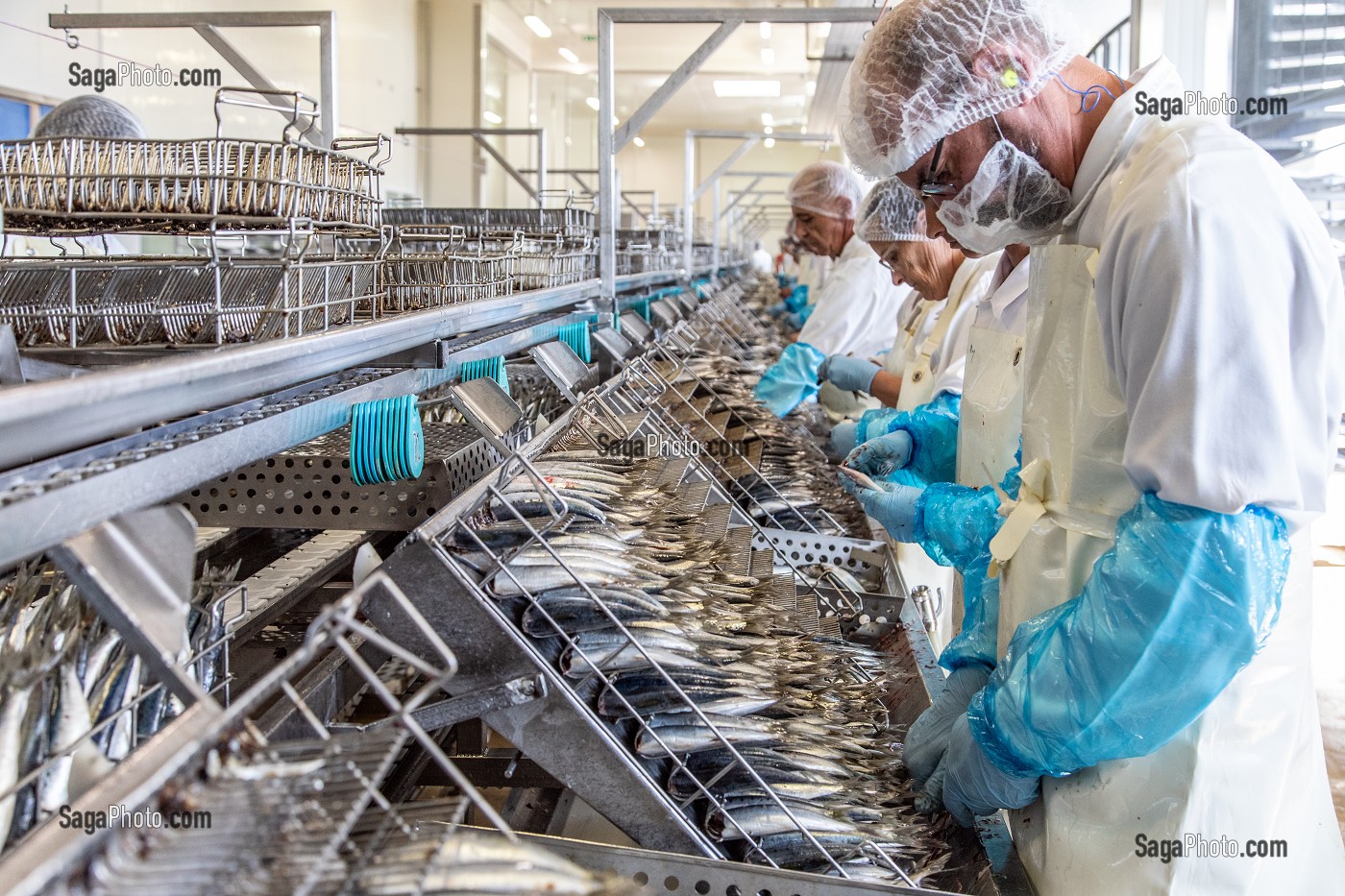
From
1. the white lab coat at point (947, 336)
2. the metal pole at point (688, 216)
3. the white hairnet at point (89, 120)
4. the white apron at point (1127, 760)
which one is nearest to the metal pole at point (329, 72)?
the white hairnet at point (89, 120)

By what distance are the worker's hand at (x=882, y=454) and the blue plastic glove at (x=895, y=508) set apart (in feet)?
1.15

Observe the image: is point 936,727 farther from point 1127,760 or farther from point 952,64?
point 952,64

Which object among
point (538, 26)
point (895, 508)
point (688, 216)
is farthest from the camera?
point (538, 26)

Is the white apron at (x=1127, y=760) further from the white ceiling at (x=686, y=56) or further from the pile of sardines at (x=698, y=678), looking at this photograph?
the white ceiling at (x=686, y=56)

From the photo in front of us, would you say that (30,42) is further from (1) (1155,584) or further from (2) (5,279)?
(1) (1155,584)

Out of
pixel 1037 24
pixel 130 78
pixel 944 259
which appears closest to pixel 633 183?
pixel 130 78

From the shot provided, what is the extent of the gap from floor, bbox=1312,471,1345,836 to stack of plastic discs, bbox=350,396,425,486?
3448 mm

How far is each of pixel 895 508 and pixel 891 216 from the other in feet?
4.26

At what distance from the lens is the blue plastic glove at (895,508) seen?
2318 mm

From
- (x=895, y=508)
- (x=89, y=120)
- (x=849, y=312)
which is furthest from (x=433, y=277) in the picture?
(x=849, y=312)

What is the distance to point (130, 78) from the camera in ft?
A: 20.9

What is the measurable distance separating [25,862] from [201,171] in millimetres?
929

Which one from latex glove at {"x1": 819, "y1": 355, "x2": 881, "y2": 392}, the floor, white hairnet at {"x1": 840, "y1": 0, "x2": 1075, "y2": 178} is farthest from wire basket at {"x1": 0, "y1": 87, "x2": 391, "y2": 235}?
the floor

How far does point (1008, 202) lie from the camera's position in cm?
164
